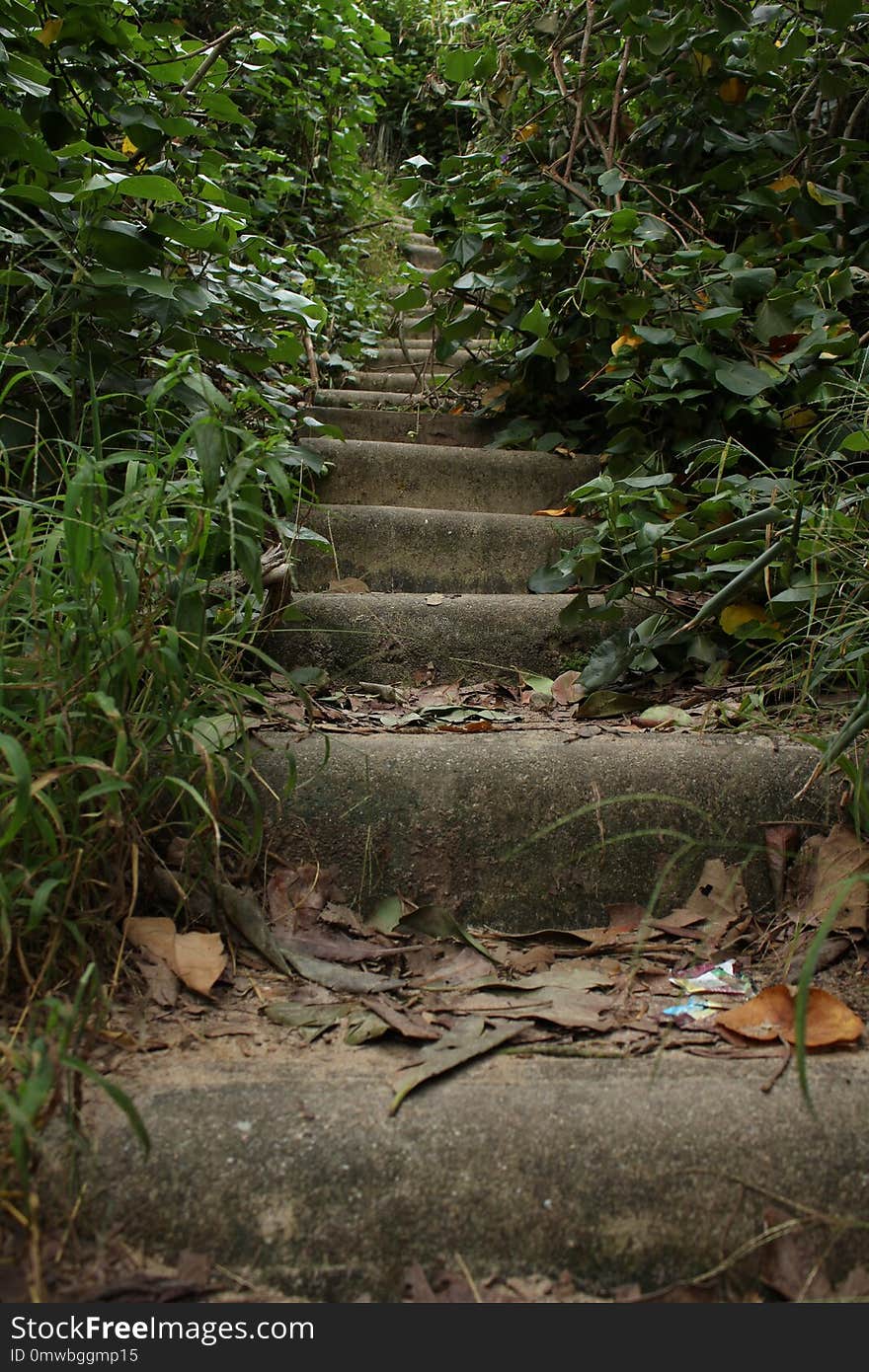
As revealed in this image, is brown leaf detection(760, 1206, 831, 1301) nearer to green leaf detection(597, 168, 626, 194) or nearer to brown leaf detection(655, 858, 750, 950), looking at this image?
brown leaf detection(655, 858, 750, 950)

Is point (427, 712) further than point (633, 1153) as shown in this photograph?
Yes

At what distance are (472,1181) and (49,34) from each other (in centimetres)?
180

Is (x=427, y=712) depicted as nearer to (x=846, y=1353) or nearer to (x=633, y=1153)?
(x=633, y=1153)

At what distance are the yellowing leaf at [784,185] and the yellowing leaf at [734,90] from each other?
0.25 metres

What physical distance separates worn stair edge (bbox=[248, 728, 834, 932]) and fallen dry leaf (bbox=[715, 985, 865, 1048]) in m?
0.26

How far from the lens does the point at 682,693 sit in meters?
1.67

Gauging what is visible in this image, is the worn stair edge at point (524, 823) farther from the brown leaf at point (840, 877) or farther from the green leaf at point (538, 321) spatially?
the green leaf at point (538, 321)

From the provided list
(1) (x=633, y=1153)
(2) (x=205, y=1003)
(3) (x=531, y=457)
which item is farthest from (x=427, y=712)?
(3) (x=531, y=457)

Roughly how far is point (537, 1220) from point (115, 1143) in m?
0.34

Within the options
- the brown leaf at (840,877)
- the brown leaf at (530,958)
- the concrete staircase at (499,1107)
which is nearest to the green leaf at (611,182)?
the concrete staircase at (499,1107)

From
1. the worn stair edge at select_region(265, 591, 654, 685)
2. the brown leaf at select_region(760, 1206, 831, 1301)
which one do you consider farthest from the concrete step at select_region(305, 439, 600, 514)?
the brown leaf at select_region(760, 1206, 831, 1301)

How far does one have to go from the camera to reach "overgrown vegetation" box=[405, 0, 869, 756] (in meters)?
1.62

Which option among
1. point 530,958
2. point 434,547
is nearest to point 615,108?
point 434,547

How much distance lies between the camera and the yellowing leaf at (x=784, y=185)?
2.42m
